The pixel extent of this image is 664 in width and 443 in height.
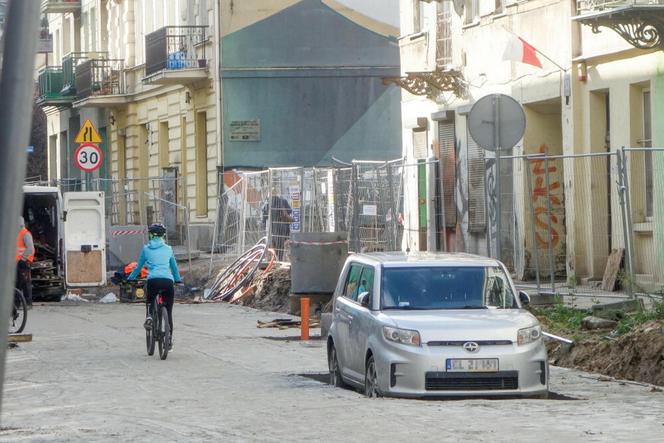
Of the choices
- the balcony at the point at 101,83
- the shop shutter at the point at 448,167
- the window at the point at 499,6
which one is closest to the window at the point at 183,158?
the balcony at the point at 101,83

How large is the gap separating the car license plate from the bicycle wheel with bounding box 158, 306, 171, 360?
200 inches

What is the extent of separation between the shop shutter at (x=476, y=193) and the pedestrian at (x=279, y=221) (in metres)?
3.86

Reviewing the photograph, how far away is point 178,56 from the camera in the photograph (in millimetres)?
42656

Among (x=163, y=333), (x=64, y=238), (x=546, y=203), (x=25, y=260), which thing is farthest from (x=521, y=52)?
(x=64, y=238)

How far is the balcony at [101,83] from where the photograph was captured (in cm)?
→ 5019

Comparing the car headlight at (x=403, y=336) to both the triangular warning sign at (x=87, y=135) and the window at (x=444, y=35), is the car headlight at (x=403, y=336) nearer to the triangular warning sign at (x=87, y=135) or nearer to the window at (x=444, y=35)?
the window at (x=444, y=35)

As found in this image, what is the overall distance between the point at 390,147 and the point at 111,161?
14.8 m

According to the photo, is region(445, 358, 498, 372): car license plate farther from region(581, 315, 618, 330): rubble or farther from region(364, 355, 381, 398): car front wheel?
region(581, 315, 618, 330): rubble

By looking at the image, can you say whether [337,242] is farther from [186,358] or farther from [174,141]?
[174,141]

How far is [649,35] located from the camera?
2112cm

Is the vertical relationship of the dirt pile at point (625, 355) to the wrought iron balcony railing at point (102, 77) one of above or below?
below

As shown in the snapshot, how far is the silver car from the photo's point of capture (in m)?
13.0

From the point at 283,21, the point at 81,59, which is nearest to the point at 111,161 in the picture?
the point at 81,59

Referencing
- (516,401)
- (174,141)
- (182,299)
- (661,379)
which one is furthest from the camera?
(174,141)
